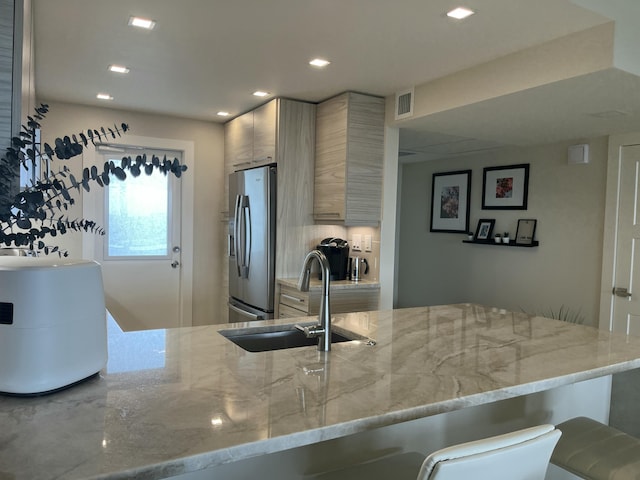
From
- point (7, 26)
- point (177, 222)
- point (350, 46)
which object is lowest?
point (177, 222)

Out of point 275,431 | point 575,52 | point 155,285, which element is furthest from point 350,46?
point 155,285

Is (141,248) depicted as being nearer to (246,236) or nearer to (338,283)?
(246,236)

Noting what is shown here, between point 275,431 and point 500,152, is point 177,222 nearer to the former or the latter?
point 500,152

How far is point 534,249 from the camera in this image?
4.44 m

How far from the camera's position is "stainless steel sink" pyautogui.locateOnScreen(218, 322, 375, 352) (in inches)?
76.3

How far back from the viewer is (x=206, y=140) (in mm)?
4914

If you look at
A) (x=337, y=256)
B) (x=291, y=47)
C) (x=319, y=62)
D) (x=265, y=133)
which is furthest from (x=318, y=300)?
(x=291, y=47)

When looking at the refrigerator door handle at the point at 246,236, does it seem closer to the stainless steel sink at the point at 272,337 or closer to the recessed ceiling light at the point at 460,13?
the stainless steel sink at the point at 272,337

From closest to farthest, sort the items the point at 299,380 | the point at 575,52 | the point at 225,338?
the point at 299,380
the point at 225,338
the point at 575,52

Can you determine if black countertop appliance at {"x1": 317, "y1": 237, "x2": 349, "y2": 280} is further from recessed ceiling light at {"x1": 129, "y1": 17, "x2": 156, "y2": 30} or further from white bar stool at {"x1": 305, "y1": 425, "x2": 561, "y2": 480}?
white bar stool at {"x1": 305, "y1": 425, "x2": 561, "y2": 480}

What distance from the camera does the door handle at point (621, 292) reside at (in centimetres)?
373

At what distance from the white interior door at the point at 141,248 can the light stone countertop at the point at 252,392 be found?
280 centimetres

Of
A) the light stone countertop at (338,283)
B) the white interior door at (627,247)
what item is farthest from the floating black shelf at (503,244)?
the light stone countertop at (338,283)

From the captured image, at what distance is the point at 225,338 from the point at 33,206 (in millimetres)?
895
